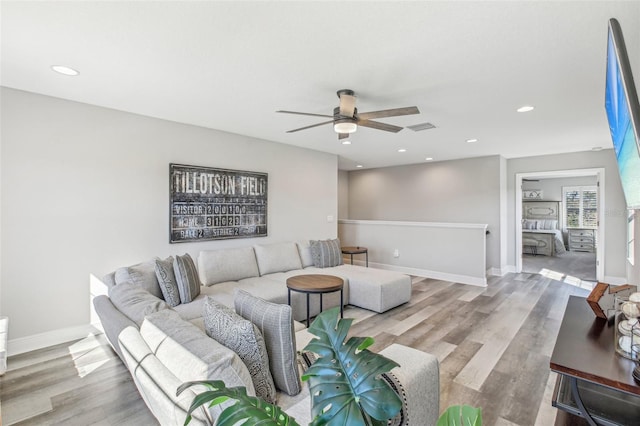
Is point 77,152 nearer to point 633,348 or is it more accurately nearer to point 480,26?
point 480,26

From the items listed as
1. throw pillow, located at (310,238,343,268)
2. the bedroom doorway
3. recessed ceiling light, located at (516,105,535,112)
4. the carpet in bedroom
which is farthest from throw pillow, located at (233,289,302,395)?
the bedroom doorway

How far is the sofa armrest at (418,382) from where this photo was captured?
1495mm

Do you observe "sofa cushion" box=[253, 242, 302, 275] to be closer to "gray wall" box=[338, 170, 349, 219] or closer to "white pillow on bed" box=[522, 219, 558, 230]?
"gray wall" box=[338, 170, 349, 219]

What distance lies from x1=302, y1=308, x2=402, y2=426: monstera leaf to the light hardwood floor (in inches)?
39.6

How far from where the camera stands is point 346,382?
812mm

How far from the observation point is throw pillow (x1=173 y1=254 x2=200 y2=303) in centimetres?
298

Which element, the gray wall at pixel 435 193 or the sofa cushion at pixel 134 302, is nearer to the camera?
the sofa cushion at pixel 134 302

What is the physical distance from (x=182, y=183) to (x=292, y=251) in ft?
6.03

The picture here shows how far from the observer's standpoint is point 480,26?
1835 millimetres

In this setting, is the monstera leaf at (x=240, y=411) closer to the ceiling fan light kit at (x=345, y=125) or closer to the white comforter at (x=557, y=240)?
the ceiling fan light kit at (x=345, y=125)

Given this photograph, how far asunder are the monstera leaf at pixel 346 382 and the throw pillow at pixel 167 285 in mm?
2443

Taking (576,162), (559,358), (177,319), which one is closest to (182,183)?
(177,319)

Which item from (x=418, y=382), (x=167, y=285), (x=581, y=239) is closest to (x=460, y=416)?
(x=418, y=382)

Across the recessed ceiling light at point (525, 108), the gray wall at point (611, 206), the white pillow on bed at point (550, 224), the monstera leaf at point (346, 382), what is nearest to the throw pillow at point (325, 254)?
the recessed ceiling light at point (525, 108)
